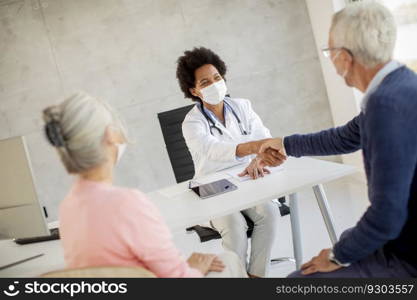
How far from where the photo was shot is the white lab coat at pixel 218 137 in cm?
253

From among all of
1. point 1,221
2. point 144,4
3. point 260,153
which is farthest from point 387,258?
point 144,4

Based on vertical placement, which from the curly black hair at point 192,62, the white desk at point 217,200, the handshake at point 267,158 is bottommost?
the white desk at point 217,200

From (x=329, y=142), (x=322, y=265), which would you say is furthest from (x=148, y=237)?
(x=329, y=142)

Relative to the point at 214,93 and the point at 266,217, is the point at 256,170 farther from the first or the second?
the point at 214,93

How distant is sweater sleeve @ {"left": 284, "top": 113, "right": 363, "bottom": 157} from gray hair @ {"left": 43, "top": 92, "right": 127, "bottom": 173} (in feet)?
3.68

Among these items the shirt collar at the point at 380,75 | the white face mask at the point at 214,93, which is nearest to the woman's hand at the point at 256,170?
the white face mask at the point at 214,93

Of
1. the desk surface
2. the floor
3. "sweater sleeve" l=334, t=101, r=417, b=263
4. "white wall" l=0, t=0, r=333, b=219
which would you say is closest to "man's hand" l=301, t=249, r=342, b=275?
"sweater sleeve" l=334, t=101, r=417, b=263

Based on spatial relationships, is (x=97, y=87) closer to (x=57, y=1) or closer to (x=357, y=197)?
(x=57, y=1)

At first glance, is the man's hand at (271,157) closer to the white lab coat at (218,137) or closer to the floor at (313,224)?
the white lab coat at (218,137)

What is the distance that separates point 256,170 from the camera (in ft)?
7.39

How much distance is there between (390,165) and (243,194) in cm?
81

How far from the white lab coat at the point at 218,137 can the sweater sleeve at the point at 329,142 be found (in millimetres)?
381

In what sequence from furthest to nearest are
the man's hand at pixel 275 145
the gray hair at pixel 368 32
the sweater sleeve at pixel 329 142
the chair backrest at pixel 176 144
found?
the chair backrest at pixel 176 144 < the man's hand at pixel 275 145 < the sweater sleeve at pixel 329 142 < the gray hair at pixel 368 32

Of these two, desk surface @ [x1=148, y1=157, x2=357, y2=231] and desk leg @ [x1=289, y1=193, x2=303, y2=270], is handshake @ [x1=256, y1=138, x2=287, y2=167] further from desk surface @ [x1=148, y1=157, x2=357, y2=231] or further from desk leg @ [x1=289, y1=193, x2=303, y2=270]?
desk leg @ [x1=289, y1=193, x2=303, y2=270]
